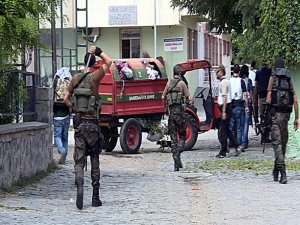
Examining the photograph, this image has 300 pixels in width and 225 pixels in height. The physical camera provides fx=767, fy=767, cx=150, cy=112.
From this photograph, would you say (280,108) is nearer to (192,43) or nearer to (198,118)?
(198,118)

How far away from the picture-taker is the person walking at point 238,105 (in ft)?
55.9

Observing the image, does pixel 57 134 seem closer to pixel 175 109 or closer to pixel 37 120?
pixel 37 120

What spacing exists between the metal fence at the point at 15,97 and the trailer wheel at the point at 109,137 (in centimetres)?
503

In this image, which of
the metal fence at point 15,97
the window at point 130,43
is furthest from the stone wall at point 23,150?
the window at point 130,43

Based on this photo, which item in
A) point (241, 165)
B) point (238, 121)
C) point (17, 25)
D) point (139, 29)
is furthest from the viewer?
point (139, 29)

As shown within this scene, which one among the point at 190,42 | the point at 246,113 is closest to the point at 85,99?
the point at 246,113

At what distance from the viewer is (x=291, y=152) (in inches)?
607

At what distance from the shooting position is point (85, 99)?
32.6 feet

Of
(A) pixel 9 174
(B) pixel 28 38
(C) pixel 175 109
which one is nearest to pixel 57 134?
(C) pixel 175 109

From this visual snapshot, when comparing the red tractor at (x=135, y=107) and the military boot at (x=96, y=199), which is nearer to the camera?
the military boot at (x=96, y=199)

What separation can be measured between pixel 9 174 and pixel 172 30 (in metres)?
23.8

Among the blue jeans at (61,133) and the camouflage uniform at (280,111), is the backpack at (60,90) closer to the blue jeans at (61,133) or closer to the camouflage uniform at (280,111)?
the blue jeans at (61,133)

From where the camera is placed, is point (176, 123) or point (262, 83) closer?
point (176, 123)

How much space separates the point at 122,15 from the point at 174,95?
64.2 ft
